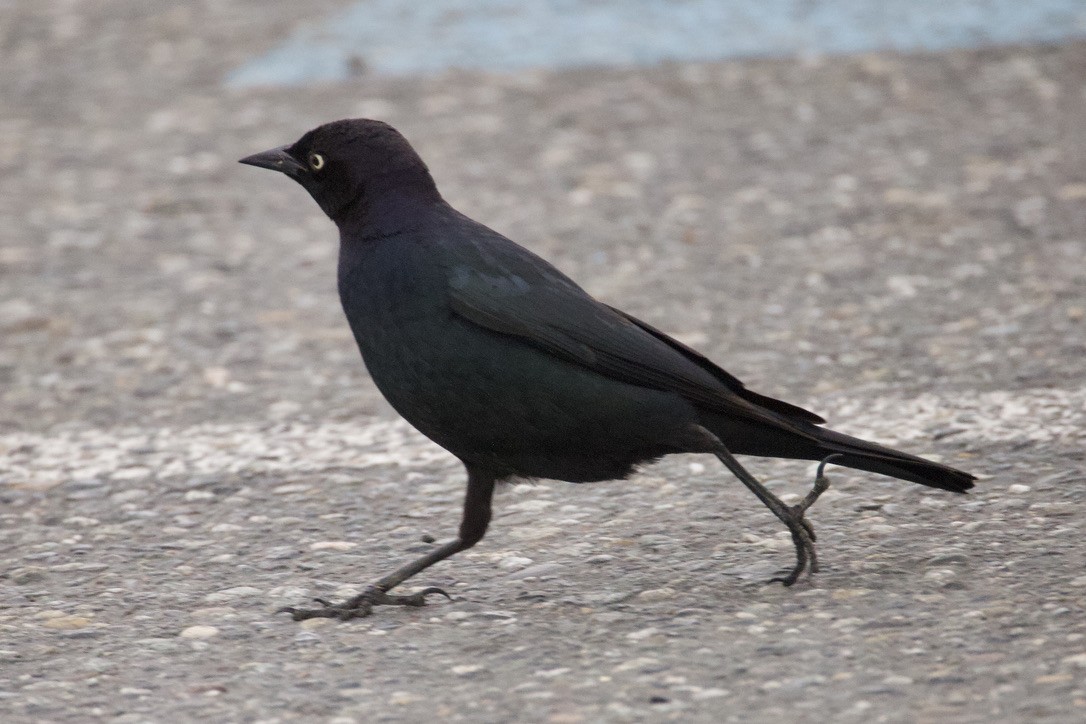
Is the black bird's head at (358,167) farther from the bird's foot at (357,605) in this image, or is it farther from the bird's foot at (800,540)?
the bird's foot at (800,540)

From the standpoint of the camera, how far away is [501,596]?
381 centimetres

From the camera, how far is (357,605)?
373cm

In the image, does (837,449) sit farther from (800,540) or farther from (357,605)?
(357,605)

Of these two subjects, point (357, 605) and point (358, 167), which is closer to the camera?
point (357, 605)

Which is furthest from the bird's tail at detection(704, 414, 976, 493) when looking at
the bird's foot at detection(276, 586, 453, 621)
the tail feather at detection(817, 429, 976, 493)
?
the bird's foot at detection(276, 586, 453, 621)

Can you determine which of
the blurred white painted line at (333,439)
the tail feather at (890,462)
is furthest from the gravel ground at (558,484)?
the tail feather at (890,462)

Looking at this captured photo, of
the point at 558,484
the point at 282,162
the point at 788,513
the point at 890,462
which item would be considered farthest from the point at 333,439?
the point at 890,462

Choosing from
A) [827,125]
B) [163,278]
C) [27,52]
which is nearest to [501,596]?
[163,278]

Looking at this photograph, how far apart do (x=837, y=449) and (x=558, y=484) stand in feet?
4.09

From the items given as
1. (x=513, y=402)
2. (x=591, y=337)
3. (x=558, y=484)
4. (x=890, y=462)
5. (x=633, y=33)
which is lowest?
(x=558, y=484)

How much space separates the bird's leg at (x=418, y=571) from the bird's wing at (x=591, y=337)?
1.30ft

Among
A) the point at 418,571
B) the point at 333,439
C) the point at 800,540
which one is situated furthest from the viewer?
the point at 333,439

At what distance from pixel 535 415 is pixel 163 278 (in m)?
3.67

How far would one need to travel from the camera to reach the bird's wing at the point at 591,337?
361cm
